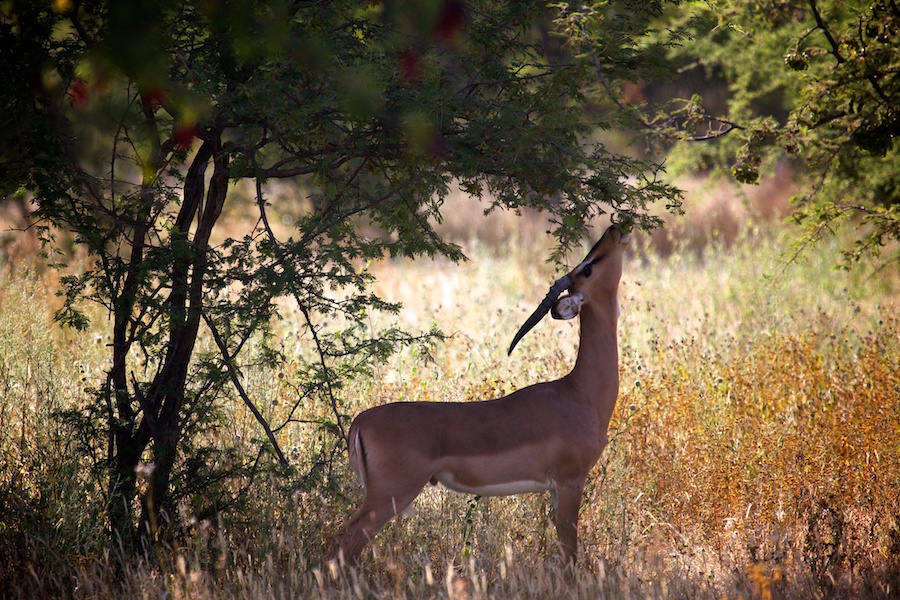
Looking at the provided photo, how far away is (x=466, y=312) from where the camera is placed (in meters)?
11.3

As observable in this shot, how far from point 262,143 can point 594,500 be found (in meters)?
3.08

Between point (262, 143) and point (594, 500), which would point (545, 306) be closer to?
point (594, 500)

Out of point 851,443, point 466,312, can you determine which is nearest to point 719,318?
point 466,312

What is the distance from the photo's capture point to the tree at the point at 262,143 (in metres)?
4.61

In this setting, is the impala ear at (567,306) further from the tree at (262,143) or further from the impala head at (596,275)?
the tree at (262,143)

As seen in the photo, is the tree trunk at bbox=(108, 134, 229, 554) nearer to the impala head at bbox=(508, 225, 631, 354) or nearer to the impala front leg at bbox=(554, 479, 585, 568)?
the impala head at bbox=(508, 225, 631, 354)

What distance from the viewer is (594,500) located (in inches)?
235

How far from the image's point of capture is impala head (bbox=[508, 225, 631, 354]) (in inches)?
207

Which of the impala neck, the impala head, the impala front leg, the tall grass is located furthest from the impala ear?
the tall grass

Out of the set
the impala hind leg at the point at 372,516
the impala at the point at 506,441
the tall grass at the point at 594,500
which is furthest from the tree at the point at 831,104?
the impala hind leg at the point at 372,516

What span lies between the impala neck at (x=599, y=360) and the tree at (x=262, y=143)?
48 centimetres

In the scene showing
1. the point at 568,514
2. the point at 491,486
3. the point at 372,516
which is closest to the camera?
the point at 372,516

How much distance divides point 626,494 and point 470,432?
1683 millimetres

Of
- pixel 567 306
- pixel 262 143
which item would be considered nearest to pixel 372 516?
pixel 567 306
